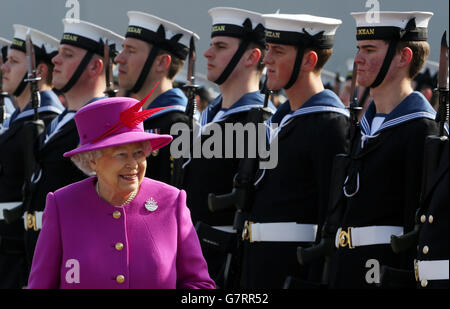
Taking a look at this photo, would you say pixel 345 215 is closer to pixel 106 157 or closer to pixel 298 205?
pixel 298 205

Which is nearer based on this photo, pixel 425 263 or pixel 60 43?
pixel 425 263

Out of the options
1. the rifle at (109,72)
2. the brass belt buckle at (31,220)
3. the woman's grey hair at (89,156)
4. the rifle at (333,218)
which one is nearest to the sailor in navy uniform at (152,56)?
the rifle at (109,72)

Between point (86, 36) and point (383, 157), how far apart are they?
3.65 m

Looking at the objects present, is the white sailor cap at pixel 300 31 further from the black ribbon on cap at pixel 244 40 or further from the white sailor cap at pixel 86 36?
the white sailor cap at pixel 86 36

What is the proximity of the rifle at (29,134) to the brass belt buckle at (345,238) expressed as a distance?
10.5 ft

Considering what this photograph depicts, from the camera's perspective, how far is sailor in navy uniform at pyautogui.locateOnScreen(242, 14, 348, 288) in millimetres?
6371

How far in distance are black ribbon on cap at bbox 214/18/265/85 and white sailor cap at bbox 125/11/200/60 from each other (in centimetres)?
62

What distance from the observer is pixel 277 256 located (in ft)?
21.3

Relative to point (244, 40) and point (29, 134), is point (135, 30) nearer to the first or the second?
point (244, 40)

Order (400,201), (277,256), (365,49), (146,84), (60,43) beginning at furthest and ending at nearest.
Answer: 1. (60,43)
2. (146,84)
3. (277,256)
4. (365,49)
5. (400,201)

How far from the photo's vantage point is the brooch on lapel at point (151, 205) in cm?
459
